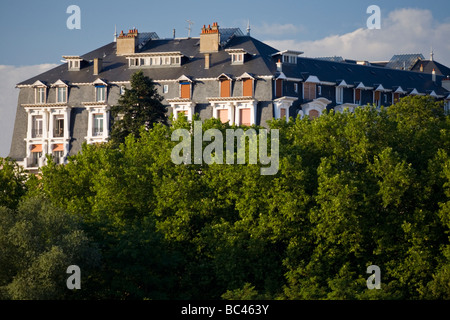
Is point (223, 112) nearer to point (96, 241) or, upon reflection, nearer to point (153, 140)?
point (153, 140)

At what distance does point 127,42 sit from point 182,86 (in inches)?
380

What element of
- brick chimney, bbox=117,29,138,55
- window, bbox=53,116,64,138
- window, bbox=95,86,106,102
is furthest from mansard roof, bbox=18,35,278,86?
window, bbox=53,116,64,138

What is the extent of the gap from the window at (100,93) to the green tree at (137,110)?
15.5 metres

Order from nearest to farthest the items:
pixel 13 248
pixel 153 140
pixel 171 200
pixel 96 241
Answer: pixel 13 248 < pixel 96 241 < pixel 171 200 < pixel 153 140

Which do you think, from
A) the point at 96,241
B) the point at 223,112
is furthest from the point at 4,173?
the point at 223,112

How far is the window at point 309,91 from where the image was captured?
12069cm

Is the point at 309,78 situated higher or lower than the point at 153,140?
higher

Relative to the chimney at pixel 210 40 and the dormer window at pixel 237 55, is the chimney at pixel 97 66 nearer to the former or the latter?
the chimney at pixel 210 40

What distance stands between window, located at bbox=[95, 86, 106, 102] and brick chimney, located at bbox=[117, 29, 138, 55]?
5425mm

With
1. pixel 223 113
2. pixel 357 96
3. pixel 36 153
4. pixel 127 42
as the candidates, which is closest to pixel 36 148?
pixel 36 153

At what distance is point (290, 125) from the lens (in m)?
81.5

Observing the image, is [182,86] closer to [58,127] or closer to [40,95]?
[58,127]

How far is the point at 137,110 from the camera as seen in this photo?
10444 cm

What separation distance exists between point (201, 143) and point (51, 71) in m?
51.0
